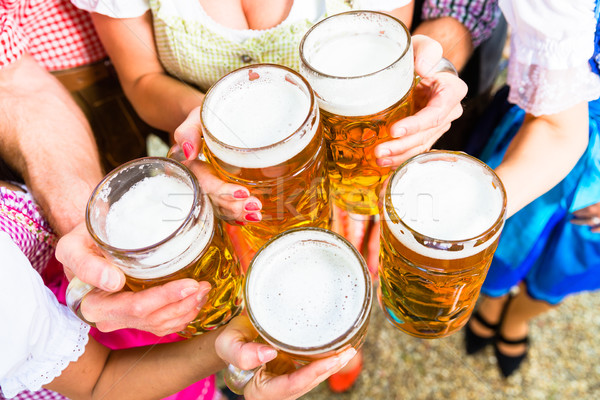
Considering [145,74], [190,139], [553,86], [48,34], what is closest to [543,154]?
[553,86]

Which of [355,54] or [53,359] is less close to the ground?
[355,54]

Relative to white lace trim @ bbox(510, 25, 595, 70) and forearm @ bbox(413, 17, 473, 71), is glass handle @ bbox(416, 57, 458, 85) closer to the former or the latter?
white lace trim @ bbox(510, 25, 595, 70)

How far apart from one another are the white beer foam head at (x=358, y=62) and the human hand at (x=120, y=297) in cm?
38

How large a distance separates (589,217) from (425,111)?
2.26ft

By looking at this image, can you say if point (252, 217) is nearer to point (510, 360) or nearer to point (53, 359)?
point (53, 359)

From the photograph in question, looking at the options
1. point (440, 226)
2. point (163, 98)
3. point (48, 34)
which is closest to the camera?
point (440, 226)

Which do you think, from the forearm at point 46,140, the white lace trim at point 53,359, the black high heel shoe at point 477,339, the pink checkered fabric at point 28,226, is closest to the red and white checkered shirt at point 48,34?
the forearm at point 46,140

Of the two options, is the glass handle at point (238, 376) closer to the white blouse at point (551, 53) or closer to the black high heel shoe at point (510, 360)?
the white blouse at point (551, 53)

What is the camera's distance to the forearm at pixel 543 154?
3.42ft

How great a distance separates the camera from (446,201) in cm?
75

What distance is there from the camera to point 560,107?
106 cm

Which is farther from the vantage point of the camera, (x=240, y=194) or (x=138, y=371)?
(x=138, y=371)

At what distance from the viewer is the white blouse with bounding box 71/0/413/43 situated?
1068 mm

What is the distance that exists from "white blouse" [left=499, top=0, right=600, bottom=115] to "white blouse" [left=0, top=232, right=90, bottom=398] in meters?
1.07
